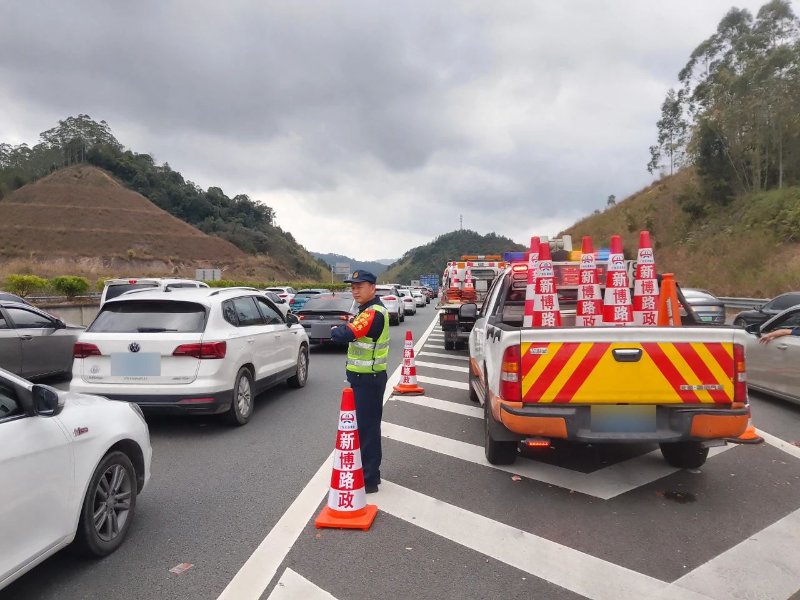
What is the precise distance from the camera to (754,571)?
3.61 metres

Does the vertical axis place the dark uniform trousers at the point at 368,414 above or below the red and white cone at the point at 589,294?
below

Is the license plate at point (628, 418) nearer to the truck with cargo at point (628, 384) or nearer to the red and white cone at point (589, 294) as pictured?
the truck with cargo at point (628, 384)

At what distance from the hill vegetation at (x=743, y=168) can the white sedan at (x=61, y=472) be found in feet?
90.5

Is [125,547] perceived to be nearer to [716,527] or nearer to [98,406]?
[98,406]

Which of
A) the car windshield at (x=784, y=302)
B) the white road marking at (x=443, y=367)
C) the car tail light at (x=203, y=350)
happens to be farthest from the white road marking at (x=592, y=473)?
the car windshield at (x=784, y=302)

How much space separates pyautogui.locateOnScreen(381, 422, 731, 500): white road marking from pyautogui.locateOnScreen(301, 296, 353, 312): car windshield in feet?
27.4

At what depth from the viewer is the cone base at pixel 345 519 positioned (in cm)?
424

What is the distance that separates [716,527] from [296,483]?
10.7 ft

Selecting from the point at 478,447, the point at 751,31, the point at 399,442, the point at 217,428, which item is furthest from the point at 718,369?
the point at 751,31

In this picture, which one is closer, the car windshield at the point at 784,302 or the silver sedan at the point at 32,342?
the silver sedan at the point at 32,342

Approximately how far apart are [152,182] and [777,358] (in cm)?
13376

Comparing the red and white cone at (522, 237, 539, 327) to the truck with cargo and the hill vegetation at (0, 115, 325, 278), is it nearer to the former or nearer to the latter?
the truck with cargo

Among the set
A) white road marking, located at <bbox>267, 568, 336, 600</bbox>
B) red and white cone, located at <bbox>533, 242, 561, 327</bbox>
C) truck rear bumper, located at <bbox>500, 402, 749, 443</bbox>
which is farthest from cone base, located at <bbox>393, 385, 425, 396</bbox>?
white road marking, located at <bbox>267, 568, 336, 600</bbox>

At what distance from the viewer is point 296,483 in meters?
5.18
